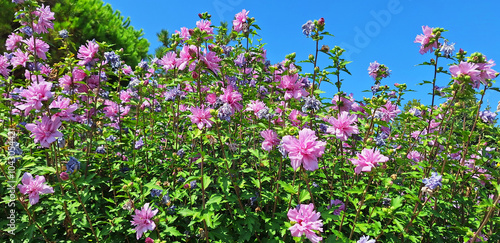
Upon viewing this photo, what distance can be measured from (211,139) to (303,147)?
98 centimetres

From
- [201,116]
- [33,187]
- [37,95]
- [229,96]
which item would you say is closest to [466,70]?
[229,96]

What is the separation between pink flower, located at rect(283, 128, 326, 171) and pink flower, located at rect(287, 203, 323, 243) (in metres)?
0.37

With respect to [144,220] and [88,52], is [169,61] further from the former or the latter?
[144,220]

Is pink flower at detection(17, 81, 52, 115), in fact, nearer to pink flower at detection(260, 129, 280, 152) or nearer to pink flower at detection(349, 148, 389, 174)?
pink flower at detection(260, 129, 280, 152)

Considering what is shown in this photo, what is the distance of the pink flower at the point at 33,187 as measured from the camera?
9.71 ft

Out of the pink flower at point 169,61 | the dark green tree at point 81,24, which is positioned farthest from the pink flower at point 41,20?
the dark green tree at point 81,24

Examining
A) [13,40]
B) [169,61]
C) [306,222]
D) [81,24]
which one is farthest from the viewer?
[81,24]

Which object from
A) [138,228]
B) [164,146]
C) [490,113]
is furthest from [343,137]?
[164,146]

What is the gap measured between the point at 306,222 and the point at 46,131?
7.96 ft

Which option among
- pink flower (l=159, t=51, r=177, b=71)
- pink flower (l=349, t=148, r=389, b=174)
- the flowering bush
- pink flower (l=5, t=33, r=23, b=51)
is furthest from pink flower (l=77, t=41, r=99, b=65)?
pink flower (l=349, t=148, r=389, b=174)

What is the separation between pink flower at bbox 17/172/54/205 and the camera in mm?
2959

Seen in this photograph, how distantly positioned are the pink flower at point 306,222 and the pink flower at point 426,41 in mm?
2738

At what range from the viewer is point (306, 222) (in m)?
2.41

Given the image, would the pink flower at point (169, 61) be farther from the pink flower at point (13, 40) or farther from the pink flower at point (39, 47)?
the pink flower at point (13, 40)
